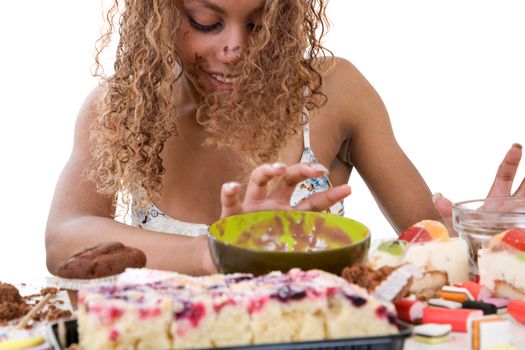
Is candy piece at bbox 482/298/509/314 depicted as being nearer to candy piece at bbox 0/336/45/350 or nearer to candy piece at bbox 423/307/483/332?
candy piece at bbox 423/307/483/332

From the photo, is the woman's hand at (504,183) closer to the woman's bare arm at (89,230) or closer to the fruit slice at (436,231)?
the fruit slice at (436,231)

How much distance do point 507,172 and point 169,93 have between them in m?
0.81

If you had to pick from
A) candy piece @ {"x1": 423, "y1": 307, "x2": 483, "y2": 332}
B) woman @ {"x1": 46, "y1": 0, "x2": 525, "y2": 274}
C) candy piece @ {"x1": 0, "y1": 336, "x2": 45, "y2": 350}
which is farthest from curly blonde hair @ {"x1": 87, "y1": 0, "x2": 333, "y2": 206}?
candy piece @ {"x1": 0, "y1": 336, "x2": 45, "y2": 350}

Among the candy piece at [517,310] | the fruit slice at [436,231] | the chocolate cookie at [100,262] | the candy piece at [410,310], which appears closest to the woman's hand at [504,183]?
the fruit slice at [436,231]

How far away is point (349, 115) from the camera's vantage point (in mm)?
2297

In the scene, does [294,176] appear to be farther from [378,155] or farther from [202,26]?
[378,155]

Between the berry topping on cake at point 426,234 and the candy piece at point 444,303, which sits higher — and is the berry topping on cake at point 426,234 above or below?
above

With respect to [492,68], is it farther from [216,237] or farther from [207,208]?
[216,237]

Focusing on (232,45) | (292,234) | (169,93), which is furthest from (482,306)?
(169,93)

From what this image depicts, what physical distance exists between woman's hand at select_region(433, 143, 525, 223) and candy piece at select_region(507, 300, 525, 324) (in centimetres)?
45

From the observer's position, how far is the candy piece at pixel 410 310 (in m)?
1.20

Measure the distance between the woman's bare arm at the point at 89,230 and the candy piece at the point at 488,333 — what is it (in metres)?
0.50

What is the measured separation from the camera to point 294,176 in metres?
1.44

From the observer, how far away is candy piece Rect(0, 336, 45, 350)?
3.38ft
